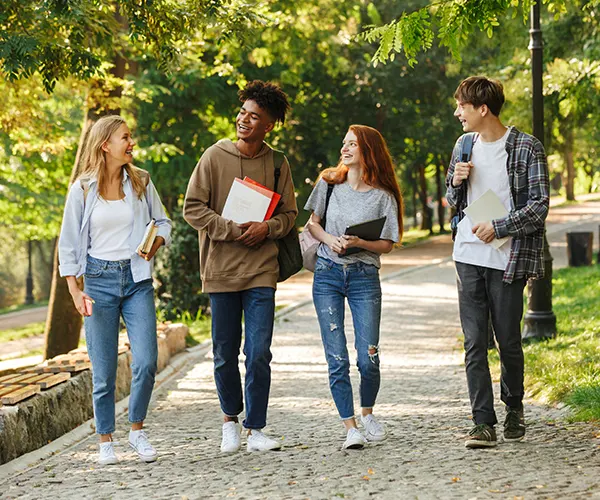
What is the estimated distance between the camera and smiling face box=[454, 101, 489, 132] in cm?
593

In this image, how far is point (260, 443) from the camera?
20.1ft

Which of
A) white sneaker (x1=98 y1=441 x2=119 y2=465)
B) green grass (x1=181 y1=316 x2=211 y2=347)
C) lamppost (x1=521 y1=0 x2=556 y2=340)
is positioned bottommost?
green grass (x1=181 y1=316 x2=211 y2=347)

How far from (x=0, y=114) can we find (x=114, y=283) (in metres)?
5.86

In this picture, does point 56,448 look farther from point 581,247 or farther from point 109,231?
point 581,247

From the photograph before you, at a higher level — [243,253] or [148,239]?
[148,239]

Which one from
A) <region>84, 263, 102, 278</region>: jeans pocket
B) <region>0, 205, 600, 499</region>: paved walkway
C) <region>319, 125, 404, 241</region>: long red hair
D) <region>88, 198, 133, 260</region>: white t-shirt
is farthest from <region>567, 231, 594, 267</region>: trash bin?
<region>84, 263, 102, 278</region>: jeans pocket

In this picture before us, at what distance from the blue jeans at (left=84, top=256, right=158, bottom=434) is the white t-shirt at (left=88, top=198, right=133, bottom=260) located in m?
0.05

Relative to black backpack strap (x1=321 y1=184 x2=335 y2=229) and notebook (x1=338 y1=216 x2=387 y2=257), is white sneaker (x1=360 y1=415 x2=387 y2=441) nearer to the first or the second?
notebook (x1=338 y1=216 x2=387 y2=257)

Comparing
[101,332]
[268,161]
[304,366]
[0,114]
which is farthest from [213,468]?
[0,114]

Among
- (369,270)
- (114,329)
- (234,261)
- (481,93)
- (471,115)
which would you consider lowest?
(114,329)

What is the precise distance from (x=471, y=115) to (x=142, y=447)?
2.76m

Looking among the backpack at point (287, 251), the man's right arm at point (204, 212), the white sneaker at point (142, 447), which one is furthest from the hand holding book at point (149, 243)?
the white sneaker at point (142, 447)

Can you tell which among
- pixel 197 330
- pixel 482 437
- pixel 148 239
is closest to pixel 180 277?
pixel 197 330

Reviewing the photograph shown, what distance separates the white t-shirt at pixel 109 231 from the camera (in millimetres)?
5969
